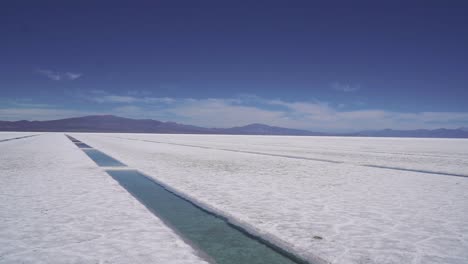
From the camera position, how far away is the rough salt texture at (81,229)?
137 inches

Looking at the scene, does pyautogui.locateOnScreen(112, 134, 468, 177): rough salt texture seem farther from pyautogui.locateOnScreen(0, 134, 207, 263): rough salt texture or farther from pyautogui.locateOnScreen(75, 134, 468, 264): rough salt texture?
pyautogui.locateOnScreen(0, 134, 207, 263): rough salt texture

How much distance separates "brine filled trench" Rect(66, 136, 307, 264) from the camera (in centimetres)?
361

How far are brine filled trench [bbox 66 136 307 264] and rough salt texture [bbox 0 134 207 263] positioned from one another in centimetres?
24

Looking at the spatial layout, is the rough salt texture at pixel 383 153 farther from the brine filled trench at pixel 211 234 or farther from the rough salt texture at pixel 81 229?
the rough salt texture at pixel 81 229

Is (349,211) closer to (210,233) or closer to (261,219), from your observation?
(261,219)

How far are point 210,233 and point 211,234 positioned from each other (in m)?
0.05

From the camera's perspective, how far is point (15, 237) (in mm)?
4023

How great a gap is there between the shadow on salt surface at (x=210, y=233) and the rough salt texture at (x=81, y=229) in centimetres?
25

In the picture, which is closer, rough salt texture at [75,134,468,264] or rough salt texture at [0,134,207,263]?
rough salt texture at [0,134,207,263]

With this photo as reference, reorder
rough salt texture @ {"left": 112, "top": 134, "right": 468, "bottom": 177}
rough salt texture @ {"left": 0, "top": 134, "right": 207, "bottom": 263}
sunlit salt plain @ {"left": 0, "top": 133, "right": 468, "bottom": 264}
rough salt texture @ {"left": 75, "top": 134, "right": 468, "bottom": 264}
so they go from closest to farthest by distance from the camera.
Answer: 1. rough salt texture @ {"left": 0, "top": 134, "right": 207, "bottom": 263}
2. sunlit salt plain @ {"left": 0, "top": 133, "right": 468, "bottom": 264}
3. rough salt texture @ {"left": 75, "top": 134, "right": 468, "bottom": 264}
4. rough salt texture @ {"left": 112, "top": 134, "right": 468, "bottom": 177}

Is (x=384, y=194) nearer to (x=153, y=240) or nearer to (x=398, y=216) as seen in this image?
(x=398, y=216)

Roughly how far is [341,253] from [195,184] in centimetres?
499

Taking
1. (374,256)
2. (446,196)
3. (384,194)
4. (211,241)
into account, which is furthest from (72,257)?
(446,196)

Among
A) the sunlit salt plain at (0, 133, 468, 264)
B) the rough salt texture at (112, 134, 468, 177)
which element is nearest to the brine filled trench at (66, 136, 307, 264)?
the sunlit salt plain at (0, 133, 468, 264)
